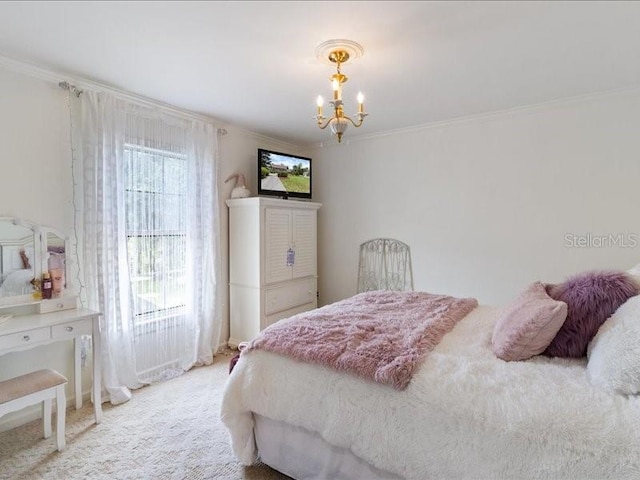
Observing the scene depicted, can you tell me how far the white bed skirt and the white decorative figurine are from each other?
2380 mm

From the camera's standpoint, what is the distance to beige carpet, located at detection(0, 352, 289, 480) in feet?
6.26

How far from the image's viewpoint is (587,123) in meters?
3.03

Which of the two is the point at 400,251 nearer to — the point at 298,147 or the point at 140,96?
the point at 298,147

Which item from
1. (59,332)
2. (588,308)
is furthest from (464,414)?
(59,332)

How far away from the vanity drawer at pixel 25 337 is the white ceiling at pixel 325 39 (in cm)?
172

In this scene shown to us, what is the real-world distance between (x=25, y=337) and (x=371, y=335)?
6.61 ft

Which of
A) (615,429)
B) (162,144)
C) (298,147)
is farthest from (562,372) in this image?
(298,147)

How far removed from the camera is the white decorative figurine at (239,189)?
3.72 m

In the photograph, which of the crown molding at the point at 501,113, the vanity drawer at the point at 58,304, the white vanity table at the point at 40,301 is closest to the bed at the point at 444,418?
the white vanity table at the point at 40,301

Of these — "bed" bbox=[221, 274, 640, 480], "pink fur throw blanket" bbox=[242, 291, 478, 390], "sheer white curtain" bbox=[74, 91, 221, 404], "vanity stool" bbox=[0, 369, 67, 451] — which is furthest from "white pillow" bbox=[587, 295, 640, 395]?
"sheer white curtain" bbox=[74, 91, 221, 404]

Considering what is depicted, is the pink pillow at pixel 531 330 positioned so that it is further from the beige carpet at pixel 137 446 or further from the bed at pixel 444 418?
the beige carpet at pixel 137 446

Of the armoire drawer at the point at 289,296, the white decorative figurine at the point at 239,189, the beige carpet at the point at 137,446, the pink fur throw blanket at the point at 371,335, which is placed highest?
the white decorative figurine at the point at 239,189

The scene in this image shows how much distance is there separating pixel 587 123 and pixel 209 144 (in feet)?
11.3

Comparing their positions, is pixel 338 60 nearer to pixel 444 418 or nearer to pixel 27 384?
pixel 444 418
